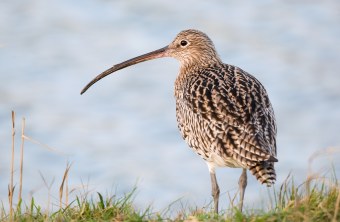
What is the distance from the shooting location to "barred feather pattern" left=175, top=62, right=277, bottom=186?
698 cm

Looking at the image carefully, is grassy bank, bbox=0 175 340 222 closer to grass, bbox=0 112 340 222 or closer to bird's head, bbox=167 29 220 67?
grass, bbox=0 112 340 222

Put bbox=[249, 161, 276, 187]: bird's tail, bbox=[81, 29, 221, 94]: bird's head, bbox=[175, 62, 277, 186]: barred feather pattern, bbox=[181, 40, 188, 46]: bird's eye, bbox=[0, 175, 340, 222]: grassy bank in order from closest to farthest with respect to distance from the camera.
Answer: bbox=[0, 175, 340, 222]: grassy bank, bbox=[249, 161, 276, 187]: bird's tail, bbox=[175, 62, 277, 186]: barred feather pattern, bbox=[81, 29, 221, 94]: bird's head, bbox=[181, 40, 188, 46]: bird's eye

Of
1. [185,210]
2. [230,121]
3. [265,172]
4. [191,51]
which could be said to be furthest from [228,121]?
[191,51]

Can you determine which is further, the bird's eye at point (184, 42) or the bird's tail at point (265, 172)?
the bird's eye at point (184, 42)

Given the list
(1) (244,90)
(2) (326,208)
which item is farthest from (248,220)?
(1) (244,90)

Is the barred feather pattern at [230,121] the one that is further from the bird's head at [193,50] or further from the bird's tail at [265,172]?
the bird's head at [193,50]

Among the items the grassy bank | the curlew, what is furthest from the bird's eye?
the grassy bank

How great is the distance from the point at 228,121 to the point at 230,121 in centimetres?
2

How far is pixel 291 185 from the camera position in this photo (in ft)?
20.3

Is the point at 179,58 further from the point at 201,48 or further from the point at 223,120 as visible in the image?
the point at 223,120

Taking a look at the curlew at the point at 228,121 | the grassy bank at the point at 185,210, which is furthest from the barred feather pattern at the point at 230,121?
the grassy bank at the point at 185,210

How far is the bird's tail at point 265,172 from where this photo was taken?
6758mm

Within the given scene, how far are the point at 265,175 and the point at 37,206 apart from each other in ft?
6.84

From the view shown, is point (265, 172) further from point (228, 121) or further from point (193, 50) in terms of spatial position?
point (193, 50)
